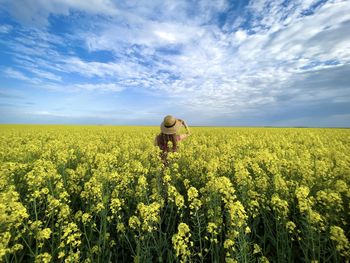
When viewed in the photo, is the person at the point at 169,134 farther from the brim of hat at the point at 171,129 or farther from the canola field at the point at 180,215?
the canola field at the point at 180,215

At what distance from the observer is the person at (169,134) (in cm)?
633

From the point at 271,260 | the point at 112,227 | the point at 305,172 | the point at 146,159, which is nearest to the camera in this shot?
the point at 271,260

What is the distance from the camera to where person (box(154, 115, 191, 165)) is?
20.8 feet

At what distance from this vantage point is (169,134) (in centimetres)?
673

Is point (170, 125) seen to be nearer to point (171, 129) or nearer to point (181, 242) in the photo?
point (171, 129)

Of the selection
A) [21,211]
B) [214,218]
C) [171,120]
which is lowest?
[214,218]

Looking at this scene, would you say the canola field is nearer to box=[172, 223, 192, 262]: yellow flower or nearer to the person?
box=[172, 223, 192, 262]: yellow flower

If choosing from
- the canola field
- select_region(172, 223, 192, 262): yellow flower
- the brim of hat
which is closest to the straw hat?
the brim of hat

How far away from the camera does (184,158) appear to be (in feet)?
23.7

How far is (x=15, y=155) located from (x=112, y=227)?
5366 millimetres

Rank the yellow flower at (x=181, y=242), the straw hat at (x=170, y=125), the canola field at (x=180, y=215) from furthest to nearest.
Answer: the straw hat at (x=170, y=125), the canola field at (x=180, y=215), the yellow flower at (x=181, y=242)

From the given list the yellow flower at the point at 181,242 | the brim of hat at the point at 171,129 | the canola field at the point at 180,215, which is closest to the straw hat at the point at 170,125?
the brim of hat at the point at 171,129

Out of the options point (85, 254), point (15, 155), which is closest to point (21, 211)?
point (85, 254)

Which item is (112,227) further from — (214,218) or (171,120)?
(171,120)
